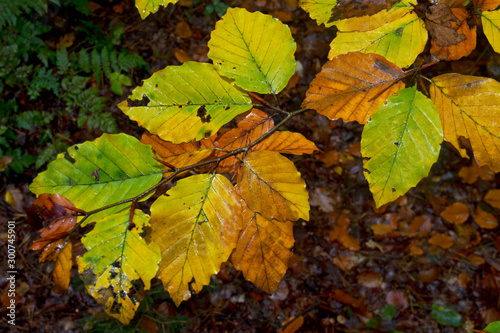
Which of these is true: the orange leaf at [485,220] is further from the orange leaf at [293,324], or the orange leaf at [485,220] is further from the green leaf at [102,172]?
the green leaf at [102,172]

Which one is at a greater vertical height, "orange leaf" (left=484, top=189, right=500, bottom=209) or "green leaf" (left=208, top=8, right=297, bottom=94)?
"green leaf" (left=208, top=8, right=297, bottom=94)

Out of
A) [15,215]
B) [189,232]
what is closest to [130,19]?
[15,215]

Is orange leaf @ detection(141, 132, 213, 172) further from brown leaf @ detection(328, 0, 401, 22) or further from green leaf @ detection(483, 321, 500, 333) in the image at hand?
green leaf @ detection(483, 321, 500, 333)

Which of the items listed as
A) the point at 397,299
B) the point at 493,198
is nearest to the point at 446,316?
the point at 397,299

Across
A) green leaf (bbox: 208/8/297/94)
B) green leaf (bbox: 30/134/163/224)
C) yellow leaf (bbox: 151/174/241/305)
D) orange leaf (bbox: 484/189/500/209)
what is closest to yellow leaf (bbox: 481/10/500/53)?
green leaf (bbox: 208/8/297/94)

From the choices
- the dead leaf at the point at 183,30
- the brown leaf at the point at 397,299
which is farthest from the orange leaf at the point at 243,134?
the dead leaf at the point at 183,30
